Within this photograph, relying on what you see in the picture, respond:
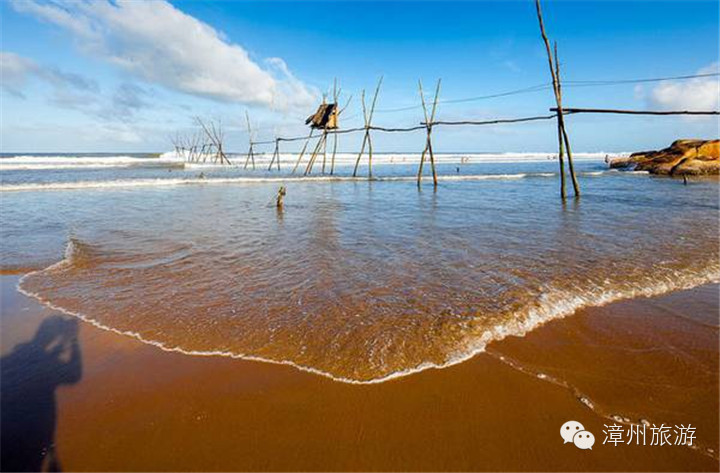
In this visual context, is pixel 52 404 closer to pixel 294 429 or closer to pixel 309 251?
pixel 294 429

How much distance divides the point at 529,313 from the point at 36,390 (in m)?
4.29

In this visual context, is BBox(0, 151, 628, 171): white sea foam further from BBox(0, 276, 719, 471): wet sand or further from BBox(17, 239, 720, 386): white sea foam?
BBox(0, 276, 719, 471): wet sand

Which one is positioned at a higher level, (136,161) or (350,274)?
(136,161)

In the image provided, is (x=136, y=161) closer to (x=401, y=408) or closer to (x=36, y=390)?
(x=36, y=390)

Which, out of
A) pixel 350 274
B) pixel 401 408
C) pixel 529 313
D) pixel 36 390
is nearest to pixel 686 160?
pixel 529 313

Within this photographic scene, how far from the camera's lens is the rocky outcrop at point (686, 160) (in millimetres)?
22867

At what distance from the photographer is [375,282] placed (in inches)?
189

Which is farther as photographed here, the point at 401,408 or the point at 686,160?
the point at 686,160

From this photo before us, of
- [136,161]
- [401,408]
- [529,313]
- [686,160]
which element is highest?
[136,161]

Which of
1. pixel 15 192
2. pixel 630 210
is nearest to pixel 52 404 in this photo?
pixel 630 210

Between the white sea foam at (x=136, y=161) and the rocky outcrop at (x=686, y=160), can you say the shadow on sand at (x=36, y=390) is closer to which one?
the rocky outcrop at (x=686, y=160)

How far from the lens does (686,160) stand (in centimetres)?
2417

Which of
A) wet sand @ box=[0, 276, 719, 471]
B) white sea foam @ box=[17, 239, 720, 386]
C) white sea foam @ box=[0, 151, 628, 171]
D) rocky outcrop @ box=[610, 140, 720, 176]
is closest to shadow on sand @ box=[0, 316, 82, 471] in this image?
wet sand @ box=[0, 276, 719, 471]

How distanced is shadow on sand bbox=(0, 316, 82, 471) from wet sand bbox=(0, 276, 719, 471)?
6cm
